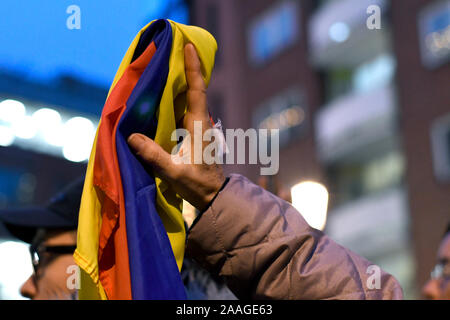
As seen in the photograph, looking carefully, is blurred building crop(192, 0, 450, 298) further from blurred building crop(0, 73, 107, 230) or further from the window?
blurred building crop(0, 73, 107, 230)

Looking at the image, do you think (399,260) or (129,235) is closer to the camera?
(129,235)

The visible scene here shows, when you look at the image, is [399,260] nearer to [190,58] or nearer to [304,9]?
[304,9]

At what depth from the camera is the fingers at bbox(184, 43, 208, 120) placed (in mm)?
2270

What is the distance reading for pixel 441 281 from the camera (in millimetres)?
3801

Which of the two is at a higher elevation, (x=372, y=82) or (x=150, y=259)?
(x=372, y=82)

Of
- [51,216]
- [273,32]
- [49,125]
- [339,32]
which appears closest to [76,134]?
[49,125]

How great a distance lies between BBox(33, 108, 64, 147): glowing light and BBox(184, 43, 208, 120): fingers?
21444 millimetres

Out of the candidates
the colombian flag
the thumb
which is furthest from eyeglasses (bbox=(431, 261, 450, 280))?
the thumb

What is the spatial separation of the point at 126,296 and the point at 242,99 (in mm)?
21860

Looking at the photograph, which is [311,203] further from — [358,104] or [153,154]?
[358,104]

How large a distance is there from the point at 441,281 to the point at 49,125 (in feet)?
69.1
